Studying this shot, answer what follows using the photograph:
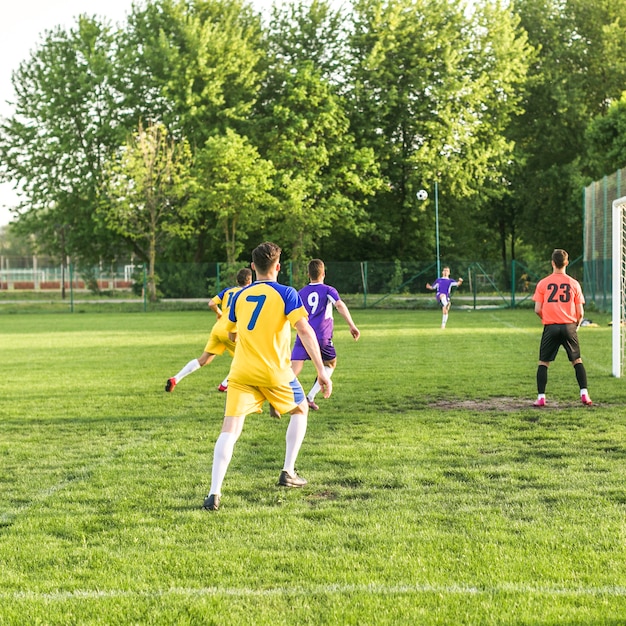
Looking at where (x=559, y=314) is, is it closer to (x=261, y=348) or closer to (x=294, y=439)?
(x=294, y=439)

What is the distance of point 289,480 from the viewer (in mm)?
6457

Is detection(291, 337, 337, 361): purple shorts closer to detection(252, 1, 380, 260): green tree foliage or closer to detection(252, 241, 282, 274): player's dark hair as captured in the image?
detection(252, 241, 282, 274): player's dark hair

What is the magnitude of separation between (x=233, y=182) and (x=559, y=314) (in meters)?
32.3

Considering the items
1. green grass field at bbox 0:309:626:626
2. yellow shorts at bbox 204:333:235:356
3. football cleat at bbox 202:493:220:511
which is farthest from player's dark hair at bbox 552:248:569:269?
football cleat at bbox 202:493:220:511

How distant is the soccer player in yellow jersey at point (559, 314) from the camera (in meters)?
10.3

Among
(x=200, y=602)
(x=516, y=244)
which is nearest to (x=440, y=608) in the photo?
Answer: (x=200, y=602)

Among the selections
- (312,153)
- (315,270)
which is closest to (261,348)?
(315,270)

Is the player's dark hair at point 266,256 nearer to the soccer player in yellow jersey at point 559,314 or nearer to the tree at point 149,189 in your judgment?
the soccer player in yellow jersey at point 559,314

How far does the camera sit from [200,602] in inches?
160

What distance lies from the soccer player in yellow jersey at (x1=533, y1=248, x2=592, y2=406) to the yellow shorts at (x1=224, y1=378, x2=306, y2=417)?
5.01 m

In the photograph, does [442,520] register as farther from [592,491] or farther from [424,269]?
[424,269]

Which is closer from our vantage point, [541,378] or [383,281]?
[541,378]

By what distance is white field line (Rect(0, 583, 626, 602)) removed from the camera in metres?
4.13

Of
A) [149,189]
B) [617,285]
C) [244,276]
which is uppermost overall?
[149,189]
